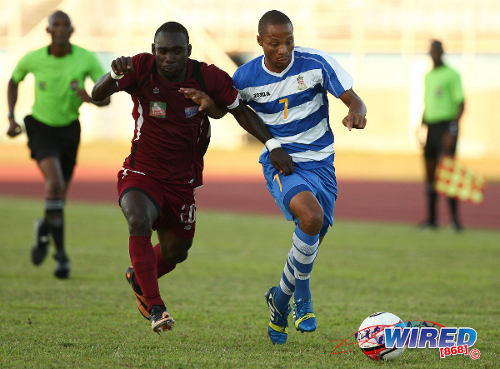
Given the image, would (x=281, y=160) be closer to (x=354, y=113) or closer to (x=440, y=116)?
(x=354, y=113)

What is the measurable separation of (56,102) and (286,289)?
4252mm

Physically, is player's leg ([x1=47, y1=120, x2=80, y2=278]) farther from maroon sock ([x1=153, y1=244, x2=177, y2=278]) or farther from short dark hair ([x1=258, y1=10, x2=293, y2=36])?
short dark hair ([x1=258, y1=10, x2=293, y2=36])

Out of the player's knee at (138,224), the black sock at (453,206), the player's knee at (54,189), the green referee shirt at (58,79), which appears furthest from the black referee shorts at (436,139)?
the player's knee at (138,224)

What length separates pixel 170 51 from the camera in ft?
18.7

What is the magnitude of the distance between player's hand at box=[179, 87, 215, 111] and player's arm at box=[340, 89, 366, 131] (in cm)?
91

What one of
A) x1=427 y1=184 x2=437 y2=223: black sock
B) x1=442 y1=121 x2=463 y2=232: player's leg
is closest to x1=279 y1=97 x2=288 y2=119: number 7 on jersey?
x1=442 y1=121 x2=463 y2=232: player's leg

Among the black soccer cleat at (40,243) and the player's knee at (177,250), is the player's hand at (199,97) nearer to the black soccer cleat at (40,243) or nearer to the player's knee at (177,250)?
the player's knee at (177,250)

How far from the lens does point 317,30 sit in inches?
Answer: 1720

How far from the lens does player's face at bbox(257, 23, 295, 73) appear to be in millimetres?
5949

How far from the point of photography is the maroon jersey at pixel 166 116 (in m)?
5.86

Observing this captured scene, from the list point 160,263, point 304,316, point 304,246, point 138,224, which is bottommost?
point 304,316

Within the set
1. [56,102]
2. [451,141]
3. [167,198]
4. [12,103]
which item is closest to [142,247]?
[167,198]

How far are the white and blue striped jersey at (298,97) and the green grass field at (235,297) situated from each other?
1378 millimetres

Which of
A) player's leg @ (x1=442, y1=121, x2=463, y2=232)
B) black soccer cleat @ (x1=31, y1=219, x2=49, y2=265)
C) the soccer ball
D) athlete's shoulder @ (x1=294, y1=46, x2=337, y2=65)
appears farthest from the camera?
player's leg @ (x1=442, y1=121, x2=463, y2=232)
